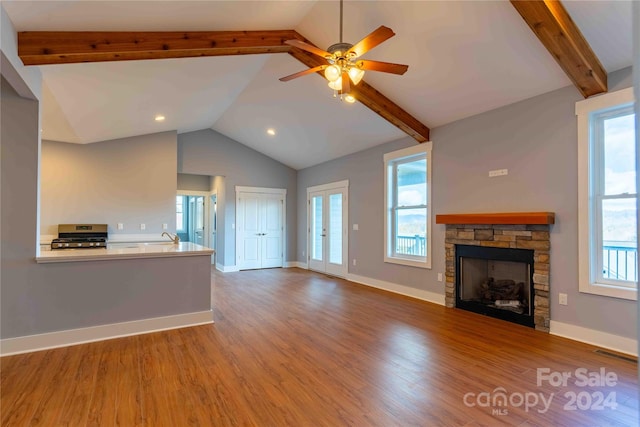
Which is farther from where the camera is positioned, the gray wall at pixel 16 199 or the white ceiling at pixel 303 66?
the gray wall at pixel 16 199

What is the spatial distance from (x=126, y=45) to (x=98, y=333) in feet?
9.30

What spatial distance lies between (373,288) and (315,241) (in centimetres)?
242

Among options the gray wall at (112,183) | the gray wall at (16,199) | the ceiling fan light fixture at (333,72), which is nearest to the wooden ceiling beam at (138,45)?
the gray wall at (16,199)

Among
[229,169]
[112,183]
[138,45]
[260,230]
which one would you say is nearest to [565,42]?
[138,45]

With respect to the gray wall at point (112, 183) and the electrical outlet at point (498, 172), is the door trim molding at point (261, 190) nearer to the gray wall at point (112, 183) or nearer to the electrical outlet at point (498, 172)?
the gray wall at point (112, 183)

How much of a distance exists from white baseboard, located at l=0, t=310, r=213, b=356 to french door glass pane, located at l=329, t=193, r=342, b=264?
371cm

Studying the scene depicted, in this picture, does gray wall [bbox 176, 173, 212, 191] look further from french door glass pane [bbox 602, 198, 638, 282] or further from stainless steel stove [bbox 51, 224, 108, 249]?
french door glass pane [bbox 602, 198, 638, 282]

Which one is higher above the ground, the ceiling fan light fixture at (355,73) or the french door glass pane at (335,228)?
the ceiling fan light fixture at (355,73)

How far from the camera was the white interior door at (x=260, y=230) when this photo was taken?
7967mm

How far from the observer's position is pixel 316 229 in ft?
26.2

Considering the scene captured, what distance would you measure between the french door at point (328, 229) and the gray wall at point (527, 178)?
1455mm

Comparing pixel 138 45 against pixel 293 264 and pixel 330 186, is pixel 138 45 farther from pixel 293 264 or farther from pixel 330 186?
pixel 293 264

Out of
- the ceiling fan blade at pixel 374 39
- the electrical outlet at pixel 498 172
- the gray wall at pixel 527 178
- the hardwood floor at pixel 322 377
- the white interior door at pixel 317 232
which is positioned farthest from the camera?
the white interior door at pixel 317 232

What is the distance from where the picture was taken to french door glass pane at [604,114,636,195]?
3.15 metres
